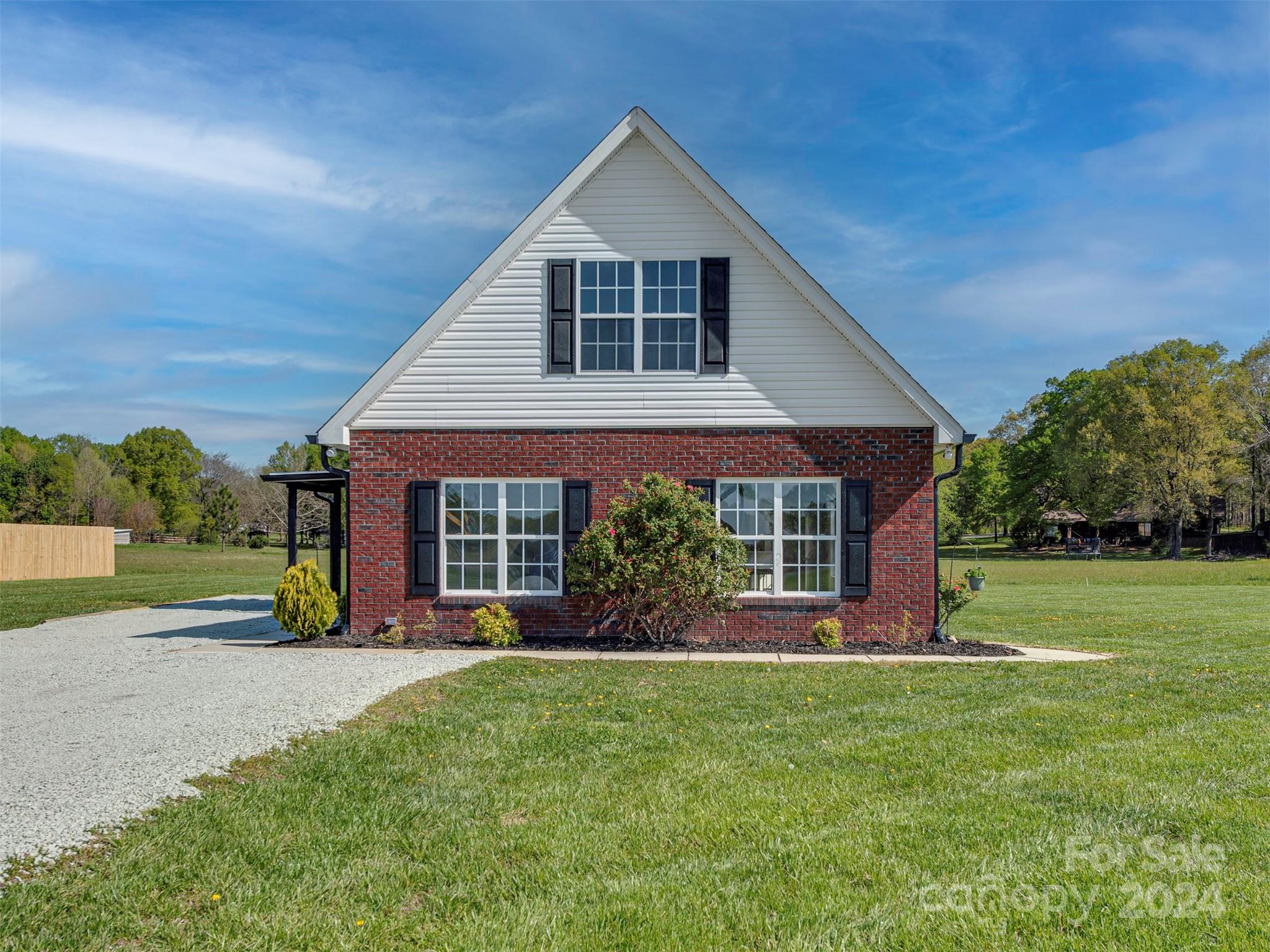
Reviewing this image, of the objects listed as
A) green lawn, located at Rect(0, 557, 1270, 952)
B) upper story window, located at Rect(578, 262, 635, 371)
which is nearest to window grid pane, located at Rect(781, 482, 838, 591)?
upper story window, located at Rect(578, 262, 635, 371)

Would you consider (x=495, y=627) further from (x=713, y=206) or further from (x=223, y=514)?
(x=223, y=514)

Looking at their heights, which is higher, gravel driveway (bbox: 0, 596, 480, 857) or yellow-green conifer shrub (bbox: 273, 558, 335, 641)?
yellow-green conifer shrub (bbox: 273, 558, 335, 641)

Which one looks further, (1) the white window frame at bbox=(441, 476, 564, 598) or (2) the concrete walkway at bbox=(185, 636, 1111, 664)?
(1) the white window frame at bbox=(441, 476, 564, 598)

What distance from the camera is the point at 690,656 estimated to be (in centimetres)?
1162

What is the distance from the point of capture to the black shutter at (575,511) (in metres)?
12.8

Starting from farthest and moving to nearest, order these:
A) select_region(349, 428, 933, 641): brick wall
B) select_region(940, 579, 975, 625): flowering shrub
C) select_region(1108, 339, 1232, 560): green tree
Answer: select_region(1108, 339, 1232, 560): green tree < select_region(940, 579, 975, 625): flowering shrub < select_region(349, 428, 933, 641): brick wall

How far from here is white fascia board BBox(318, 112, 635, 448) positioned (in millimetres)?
12828

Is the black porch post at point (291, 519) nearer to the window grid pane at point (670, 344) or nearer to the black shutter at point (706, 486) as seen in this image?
the window grid pane at point (670, 344)

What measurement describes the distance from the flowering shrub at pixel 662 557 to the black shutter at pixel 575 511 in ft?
1.04

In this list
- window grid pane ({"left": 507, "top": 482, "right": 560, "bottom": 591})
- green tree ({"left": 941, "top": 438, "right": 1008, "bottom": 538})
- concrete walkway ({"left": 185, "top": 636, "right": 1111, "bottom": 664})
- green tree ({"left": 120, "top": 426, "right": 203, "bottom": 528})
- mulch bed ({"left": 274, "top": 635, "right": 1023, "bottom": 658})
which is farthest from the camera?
green tree ({"left": 120, "top": 426, "right": 203, "bottom": 528})

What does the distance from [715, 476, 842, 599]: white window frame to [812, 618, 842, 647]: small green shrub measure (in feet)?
1.26

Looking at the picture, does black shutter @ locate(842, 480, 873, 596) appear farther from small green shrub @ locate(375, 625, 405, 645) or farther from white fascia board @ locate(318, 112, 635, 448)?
small green shrub @ locate(375, 625, 405, 645)

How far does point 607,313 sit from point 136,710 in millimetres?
8065

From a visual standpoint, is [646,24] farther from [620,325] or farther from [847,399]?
[847,399]
